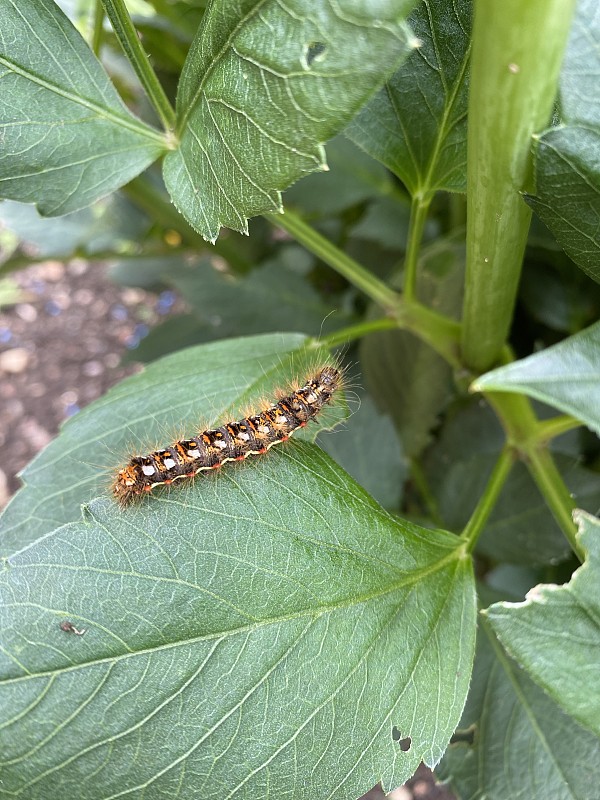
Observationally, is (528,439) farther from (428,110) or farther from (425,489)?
(425,489)

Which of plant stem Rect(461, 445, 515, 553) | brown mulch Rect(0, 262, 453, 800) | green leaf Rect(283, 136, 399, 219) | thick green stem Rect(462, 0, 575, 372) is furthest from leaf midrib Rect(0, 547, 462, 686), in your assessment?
brown mulch Rect(0, 262, 453, 800)

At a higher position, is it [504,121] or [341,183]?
[341,183]

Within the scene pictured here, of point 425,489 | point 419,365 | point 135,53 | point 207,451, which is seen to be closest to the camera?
point 135,53

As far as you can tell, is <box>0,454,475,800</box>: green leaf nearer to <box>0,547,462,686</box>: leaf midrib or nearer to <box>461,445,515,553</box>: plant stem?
<box>0,547,462,686</box>: leaf midrib

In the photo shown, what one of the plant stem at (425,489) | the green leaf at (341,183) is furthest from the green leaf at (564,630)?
the green leaf at (341,183)

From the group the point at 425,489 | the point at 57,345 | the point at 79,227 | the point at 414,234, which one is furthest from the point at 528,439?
the point at 57,345

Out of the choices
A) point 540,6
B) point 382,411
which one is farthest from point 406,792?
point 540,6

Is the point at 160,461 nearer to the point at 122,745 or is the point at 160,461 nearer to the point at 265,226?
the point at 122,745
